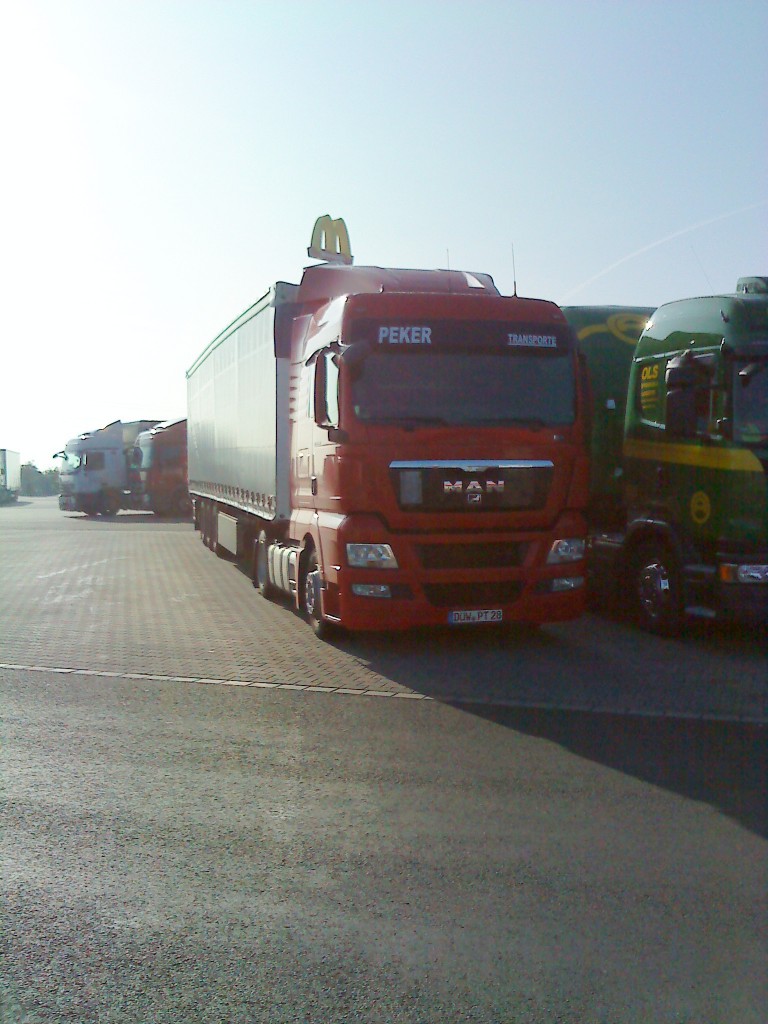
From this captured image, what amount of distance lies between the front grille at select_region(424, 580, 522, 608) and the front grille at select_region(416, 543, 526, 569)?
168 mm

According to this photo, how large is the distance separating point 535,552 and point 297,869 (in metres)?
5.89

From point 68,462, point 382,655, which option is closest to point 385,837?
point 382,655

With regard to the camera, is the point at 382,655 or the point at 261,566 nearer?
the point at 382,655

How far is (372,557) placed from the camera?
1007 centimetres

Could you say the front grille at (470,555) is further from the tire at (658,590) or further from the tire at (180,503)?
→ the tire at (180,503)

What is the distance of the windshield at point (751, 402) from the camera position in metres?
9.95

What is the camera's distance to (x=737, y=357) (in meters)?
10.0

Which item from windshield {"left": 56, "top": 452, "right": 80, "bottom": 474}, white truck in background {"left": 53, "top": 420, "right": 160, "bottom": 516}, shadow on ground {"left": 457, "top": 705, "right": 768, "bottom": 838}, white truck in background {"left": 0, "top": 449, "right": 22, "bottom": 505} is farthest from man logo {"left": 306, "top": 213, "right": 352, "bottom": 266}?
white truck in background {"left": 0, "top": 449, "right": 22, "bottom": 505}

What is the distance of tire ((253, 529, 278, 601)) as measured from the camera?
1473 centimetres

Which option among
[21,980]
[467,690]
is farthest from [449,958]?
[467,690]

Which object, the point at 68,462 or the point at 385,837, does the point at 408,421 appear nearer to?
the point at 385,837

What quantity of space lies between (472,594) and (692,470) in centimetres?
235

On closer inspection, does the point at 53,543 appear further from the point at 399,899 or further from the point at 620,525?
the point at 399,899

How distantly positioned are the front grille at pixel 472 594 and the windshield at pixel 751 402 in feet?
7.79
